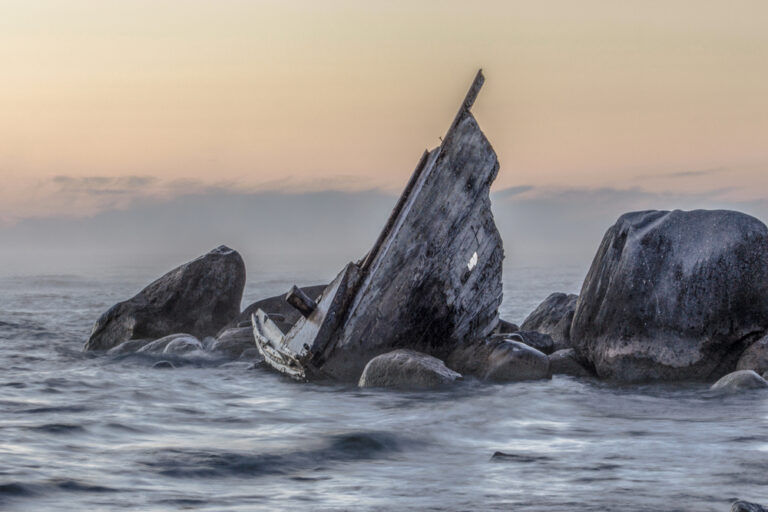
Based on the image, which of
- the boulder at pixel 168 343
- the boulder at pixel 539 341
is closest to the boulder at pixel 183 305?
the boulder at pixel 168 343

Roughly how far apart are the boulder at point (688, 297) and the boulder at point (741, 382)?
0.88m

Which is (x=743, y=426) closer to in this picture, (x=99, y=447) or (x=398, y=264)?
(x=398, y=264)

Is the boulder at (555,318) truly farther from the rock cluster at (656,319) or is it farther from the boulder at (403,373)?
the boulder at (403,373)

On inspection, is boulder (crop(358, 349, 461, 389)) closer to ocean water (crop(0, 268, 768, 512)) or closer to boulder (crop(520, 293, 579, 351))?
ocean water (crop(0, 268, 768, 512))

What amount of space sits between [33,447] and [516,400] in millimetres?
5541

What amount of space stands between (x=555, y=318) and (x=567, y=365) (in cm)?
399

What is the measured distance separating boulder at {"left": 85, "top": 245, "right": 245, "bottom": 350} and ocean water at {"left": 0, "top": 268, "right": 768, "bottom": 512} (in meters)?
3.42

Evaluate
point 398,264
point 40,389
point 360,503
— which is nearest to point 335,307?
point 398,264

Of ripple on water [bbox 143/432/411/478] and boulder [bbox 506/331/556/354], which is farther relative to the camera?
boulder [bbox 506/331/556/354]

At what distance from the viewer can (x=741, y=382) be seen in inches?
460

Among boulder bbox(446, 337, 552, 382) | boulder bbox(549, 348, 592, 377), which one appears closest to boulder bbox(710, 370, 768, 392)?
boulder bbox(549, 348, 592, 377)

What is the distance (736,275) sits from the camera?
500 inches

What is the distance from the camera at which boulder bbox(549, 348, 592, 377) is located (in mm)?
13600

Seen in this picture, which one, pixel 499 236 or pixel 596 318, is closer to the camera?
pixel 596 318
